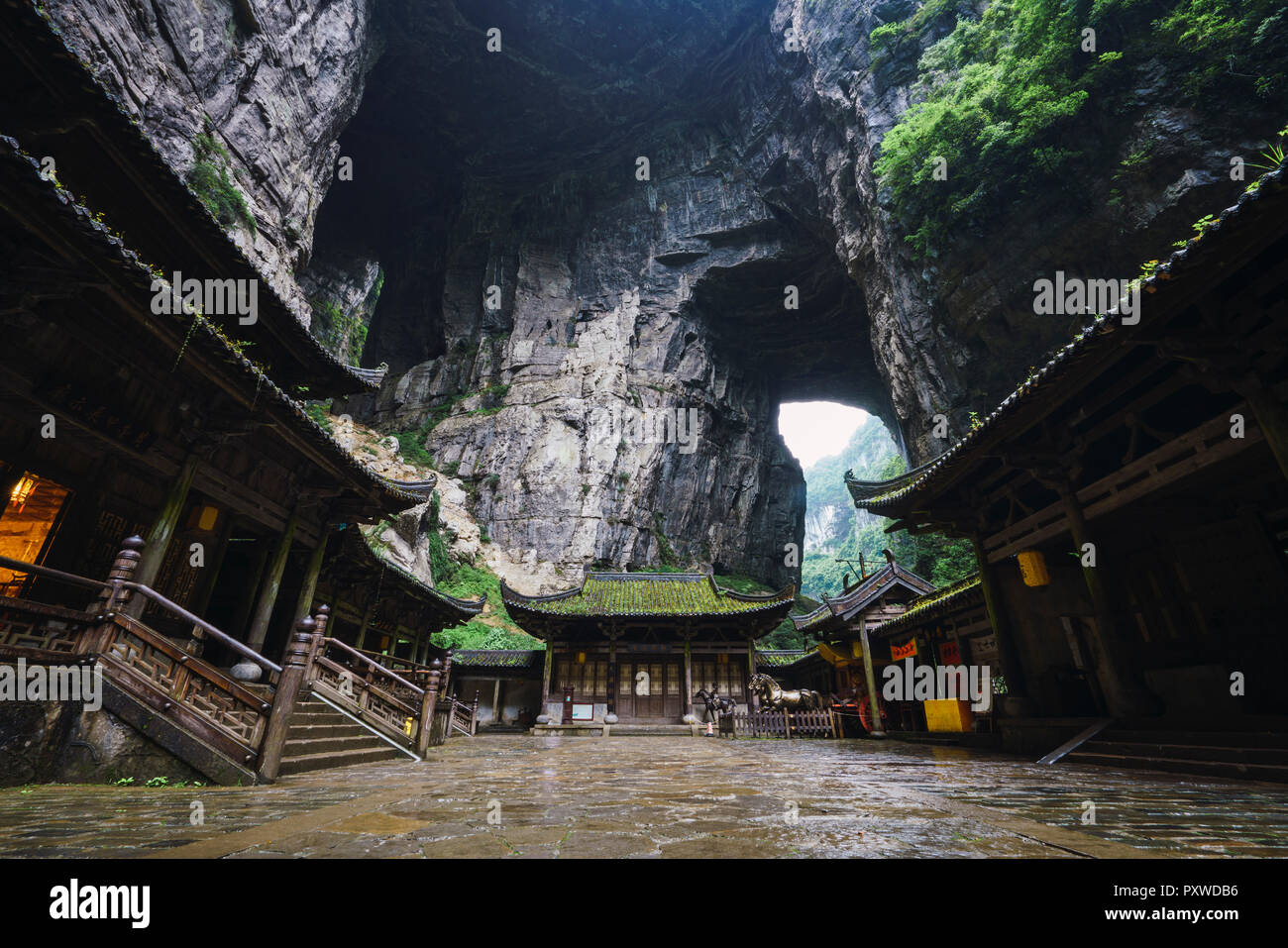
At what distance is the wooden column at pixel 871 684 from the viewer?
1402 centimetres

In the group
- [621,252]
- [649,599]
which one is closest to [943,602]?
[649,599]

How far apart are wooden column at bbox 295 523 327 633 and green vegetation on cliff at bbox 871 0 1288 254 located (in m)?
24.0

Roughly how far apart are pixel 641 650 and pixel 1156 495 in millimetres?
14655

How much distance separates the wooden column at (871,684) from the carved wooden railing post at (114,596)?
1454cm

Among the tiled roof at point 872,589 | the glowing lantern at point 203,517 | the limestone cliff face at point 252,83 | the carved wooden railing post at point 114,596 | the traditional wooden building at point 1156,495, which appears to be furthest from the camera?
the tiled roof at point 872,589

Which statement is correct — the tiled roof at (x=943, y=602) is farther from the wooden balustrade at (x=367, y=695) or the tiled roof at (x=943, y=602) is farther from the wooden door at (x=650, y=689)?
the wooden balustrade at (x=367, y=695)

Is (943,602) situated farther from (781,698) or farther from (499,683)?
(499,683)

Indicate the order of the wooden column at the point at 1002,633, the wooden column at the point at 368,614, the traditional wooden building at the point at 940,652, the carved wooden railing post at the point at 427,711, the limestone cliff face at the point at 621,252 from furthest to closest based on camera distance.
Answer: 1. the limestone cliff face at the point at 621,252
2. the wooden column at the point at 368,614
3. the traditional wooden building at the point at 940,652
4. the wooden column at the point at 1002,633
5. the carved wooden railing post at the point at 427,711

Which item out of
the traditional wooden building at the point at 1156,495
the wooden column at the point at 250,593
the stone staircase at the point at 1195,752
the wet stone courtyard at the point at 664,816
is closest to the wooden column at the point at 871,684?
the traditional wooden building at the point at 1156,495

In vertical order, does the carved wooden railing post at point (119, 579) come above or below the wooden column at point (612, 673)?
above

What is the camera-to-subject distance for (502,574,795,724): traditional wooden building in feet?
60.2

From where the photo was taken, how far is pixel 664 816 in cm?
315

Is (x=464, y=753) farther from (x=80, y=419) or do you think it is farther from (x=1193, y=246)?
(x=1193, y=246)
